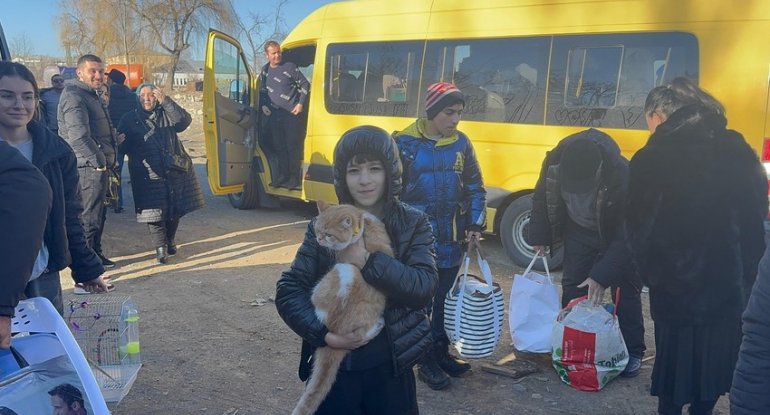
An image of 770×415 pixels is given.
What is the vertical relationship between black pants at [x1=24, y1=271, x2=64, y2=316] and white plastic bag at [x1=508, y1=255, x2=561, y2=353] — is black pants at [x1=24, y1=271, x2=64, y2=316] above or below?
above

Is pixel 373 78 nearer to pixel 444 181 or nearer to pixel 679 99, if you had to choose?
pixel 444 181

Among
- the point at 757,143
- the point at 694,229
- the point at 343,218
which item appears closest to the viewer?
the point at 343,218

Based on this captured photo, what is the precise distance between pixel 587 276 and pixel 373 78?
13.8 ft

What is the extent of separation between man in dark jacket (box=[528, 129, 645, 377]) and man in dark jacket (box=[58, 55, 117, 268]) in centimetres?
401

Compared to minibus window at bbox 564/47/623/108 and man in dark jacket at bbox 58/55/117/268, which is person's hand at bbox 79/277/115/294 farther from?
minibus window at bbox 564/47/623/108

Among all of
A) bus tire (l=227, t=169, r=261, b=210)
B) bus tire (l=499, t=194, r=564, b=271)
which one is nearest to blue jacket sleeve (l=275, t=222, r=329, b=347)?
bus tire (l=499, t=194, r=564, b=271)

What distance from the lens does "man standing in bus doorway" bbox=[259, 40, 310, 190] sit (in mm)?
8195

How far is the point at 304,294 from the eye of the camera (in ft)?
7.13

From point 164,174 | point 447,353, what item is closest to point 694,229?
point 447,353

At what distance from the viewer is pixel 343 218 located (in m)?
2.08

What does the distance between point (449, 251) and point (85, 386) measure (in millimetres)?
2340

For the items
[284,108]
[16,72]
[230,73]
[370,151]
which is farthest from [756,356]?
[230,73]

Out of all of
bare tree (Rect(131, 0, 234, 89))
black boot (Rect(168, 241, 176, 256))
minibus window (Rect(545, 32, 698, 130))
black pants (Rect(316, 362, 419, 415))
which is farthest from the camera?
bare tree (Rect(131, 0, 234, 89))

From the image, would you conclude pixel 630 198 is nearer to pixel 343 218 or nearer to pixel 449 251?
pixel 449 251
